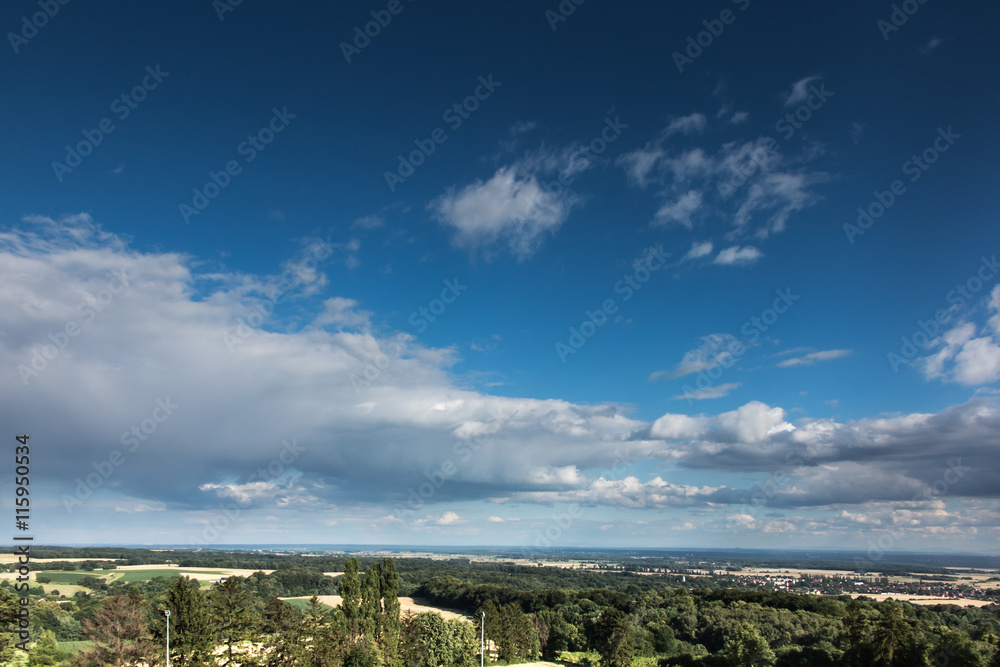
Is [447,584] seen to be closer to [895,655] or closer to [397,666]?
[397,666]

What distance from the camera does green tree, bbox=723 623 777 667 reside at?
4953 cm

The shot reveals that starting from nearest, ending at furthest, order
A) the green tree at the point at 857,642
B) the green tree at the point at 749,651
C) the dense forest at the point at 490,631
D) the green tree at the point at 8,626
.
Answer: the green tree at the point at 8,626 < the dense forest at the point at 490,631 < the green tree at the point at 857,642 < the green tree at the point at 749,651

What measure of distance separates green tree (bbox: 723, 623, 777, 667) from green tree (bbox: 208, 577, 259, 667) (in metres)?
39.7

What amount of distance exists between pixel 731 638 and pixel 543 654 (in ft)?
78.0

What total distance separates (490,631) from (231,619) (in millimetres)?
29676

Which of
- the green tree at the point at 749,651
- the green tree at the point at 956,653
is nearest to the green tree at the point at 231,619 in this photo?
the green tree at the point at 749,651

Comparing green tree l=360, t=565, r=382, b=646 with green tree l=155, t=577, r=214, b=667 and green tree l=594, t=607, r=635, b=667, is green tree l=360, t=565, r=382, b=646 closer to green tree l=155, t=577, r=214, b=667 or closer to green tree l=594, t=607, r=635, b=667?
green tree l=155, t=577, r=214, b=667

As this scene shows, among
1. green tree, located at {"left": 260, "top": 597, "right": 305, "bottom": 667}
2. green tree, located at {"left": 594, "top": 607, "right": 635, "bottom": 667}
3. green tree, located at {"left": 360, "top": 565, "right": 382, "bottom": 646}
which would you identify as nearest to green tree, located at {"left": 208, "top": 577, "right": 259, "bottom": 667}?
green tree, located at {"left": 260, "top": 597, "right": 305, "bottom": 667}

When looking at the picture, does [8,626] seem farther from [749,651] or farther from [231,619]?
[749,651]

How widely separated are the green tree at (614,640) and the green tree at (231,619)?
34.1 m

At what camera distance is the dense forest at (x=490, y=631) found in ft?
113

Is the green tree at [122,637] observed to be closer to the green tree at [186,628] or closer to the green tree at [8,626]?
the green tree at [186,628]

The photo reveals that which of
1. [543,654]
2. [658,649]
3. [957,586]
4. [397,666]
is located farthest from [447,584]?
[957,586]

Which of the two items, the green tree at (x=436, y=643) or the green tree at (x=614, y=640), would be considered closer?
the green tree at (x=436, y=643)
